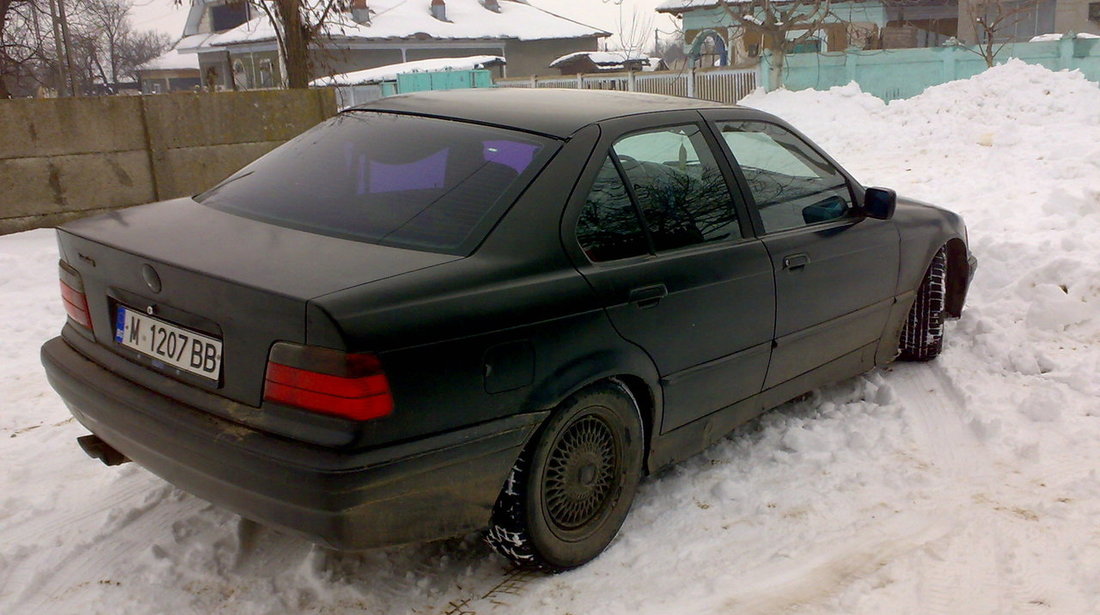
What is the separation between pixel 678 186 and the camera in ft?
11.5

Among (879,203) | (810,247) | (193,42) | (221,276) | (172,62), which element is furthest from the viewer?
(172,62)

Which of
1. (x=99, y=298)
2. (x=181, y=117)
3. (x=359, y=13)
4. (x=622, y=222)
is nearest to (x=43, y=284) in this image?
(x=181, y=117)

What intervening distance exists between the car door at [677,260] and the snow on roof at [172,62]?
222 ft

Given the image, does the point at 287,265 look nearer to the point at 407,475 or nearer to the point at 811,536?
the point at 407,475

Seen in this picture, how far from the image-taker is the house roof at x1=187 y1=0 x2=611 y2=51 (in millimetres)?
38031

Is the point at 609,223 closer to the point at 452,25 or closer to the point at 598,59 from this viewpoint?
the point at 598,59

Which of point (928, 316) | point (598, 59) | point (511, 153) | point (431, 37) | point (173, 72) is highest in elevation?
point (173, 72)

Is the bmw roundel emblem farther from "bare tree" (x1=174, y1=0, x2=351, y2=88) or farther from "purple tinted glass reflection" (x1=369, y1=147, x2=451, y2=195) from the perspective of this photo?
"bare tree" (x1=174, y1=0, x2=351, y2=88)

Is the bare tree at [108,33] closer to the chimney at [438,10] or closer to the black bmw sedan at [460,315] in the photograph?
the chimney at [438,10]

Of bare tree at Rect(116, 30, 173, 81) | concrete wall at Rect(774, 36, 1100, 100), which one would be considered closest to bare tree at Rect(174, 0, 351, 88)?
concrete wall at Rect(774, 36, 1100, 100)

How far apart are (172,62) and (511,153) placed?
2805 inches

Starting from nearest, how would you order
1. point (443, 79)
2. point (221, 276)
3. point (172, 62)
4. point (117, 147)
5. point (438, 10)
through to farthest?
point (221, 276) < point (117, 147) < point (443, 79) < point (438, 10) < point (172, 62)

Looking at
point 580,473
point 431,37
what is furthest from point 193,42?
point 580,473

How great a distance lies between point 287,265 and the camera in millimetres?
2615
